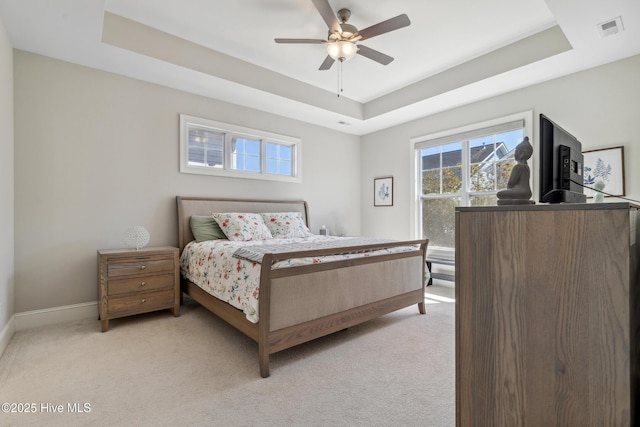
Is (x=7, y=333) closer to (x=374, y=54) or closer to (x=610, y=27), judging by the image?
(x=374, y=54)

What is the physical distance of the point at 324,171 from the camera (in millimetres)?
5172

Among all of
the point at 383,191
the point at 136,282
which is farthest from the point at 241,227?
the point at 383,191

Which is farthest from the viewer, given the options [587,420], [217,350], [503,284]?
[217,350]

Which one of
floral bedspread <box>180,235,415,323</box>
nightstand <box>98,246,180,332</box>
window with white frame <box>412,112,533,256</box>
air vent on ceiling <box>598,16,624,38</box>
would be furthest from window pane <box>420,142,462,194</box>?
nightstand <box>98,246,180,332</box>

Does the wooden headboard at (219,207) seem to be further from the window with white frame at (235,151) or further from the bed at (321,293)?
the window with white frame at (235,151)

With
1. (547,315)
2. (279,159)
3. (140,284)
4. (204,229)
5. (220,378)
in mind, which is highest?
(279,159)

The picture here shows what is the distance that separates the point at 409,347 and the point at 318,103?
3356 mm

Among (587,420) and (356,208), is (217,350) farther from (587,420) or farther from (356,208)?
(356,208)

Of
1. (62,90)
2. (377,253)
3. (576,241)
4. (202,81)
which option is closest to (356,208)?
(377,253)

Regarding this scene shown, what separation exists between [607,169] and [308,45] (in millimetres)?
3340

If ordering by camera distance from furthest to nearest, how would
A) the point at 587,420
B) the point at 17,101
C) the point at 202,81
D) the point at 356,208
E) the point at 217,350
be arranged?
1. the point at 356,208
2. the point at 202,81
3. the point at 17,101
4. the point at 217,350
5. the point at 587,420

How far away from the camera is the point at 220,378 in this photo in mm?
1972

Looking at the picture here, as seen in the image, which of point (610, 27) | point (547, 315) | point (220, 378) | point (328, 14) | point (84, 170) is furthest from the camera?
point (84, 170)

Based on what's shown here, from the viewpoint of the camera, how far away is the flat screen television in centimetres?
129
